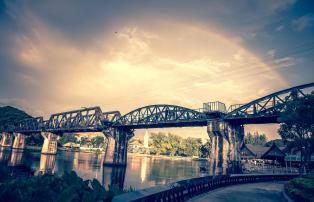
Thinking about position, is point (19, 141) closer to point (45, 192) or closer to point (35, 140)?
point (35, 140)

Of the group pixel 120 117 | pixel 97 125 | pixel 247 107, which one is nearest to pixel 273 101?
pixel 247 107

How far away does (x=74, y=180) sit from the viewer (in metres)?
10.6

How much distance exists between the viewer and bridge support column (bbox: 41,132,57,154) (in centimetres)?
10150

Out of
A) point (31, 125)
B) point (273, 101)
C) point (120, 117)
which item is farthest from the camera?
point (31, 125)

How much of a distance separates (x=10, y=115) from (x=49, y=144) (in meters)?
58.5

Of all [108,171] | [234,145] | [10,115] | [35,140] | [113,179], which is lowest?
[108,171]

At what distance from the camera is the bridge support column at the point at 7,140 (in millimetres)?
134000

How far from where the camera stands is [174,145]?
175 metres

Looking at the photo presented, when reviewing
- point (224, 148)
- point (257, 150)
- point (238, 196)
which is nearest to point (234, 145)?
point (224, 148)

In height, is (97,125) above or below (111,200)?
above

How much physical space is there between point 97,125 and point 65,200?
77.8 m

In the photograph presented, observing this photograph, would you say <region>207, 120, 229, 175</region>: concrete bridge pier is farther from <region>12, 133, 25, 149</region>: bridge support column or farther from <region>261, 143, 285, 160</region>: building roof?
<region>12, 133, 25, 149</region>: bridge support column

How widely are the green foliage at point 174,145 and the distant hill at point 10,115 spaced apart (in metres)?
93.7

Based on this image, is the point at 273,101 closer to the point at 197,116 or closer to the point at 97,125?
the point at 197,116
